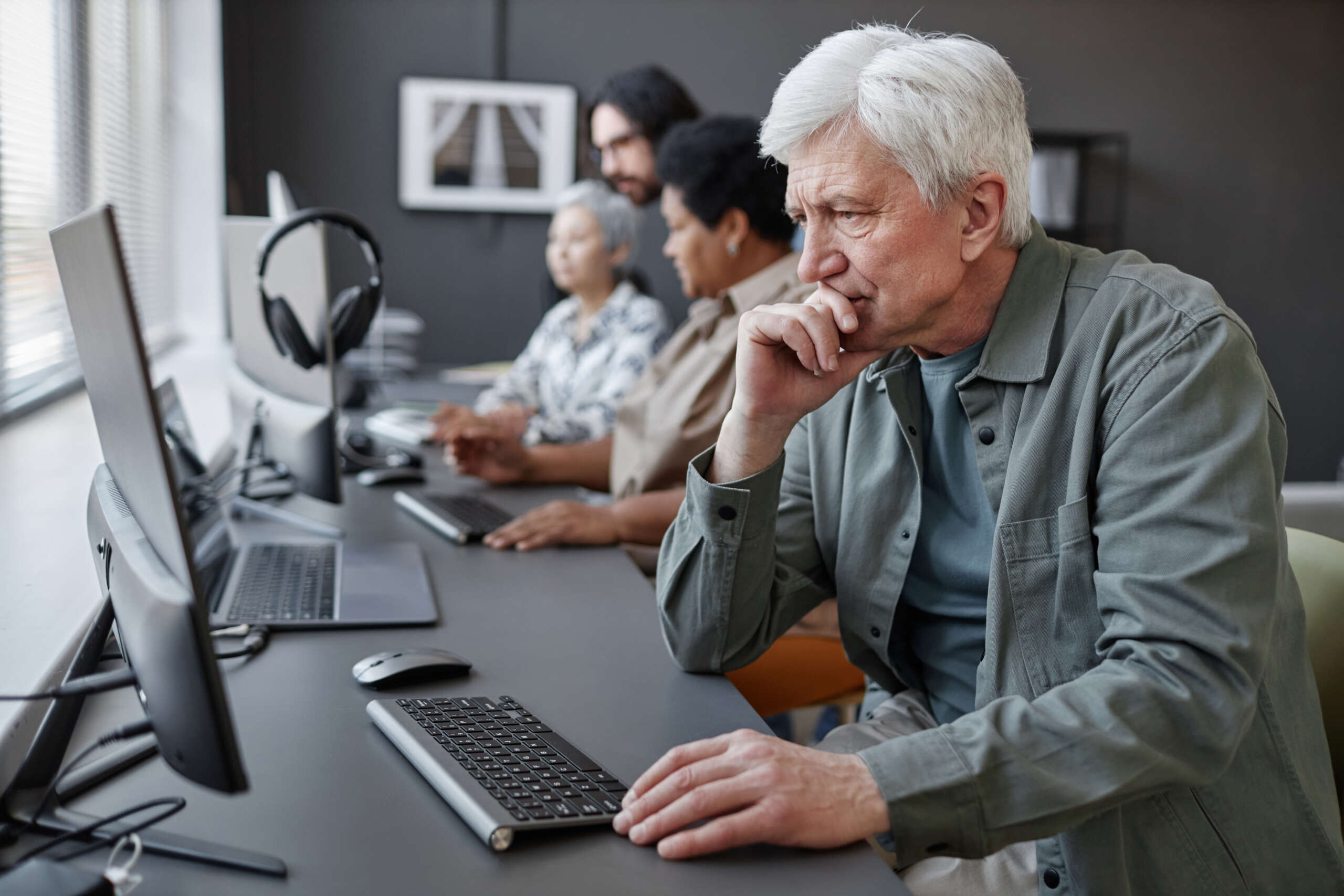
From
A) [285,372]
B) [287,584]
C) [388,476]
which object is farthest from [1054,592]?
[388,476]

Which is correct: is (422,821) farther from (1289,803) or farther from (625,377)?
(625,377)

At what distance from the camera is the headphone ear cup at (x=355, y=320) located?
78.8 inches

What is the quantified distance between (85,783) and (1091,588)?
89 centimetres

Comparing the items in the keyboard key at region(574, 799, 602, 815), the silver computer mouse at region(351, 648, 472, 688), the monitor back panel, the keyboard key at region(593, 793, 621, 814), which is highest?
the monitor back panel

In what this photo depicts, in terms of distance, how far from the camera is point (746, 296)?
1.97 metres

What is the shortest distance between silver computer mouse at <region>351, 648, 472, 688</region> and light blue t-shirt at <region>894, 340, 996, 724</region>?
51 centimetres

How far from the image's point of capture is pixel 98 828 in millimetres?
800

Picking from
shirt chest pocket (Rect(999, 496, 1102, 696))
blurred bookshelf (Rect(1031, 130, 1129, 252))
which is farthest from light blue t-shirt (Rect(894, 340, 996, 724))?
blurred bookshelf (Rect(1031, 130, 1129, 252))

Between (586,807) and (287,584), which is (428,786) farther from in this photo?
(287,584)

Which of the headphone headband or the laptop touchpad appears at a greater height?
the headphone headband

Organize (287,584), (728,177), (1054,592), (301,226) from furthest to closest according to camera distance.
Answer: (728,177), (301,226), (287,584), (1054,592)

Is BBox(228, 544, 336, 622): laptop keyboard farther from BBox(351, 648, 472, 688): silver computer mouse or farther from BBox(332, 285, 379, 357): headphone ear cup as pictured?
BBox(332, 285, 379, 357): headphone ear cup

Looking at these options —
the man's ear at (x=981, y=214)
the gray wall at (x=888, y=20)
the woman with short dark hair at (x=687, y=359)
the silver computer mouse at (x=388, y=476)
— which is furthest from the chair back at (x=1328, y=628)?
the gray wall at (x=888, y=20)

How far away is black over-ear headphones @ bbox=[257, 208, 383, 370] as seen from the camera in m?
1.78
